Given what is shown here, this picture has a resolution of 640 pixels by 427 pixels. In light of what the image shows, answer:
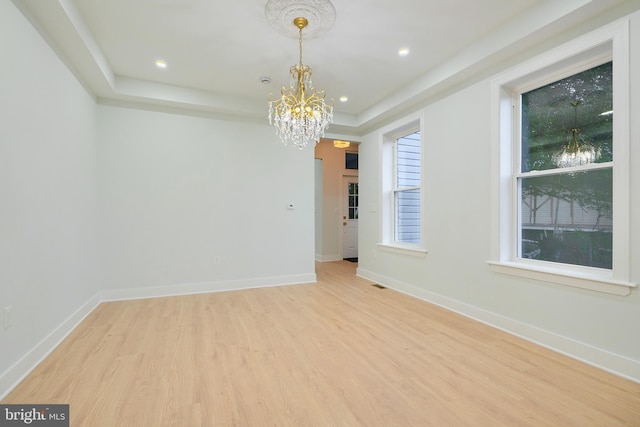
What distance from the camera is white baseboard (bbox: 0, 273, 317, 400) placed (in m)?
2.05

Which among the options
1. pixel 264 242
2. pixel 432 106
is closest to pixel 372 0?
pixel 432 106

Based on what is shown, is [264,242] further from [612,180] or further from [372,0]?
[612,180]

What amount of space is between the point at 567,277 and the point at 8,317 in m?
→ 4.08

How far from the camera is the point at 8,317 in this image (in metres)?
1.99

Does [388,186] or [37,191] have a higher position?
[388,186]

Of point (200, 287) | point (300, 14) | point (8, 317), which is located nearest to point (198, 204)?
point (200, 287)

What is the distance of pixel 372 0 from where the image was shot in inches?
97.5

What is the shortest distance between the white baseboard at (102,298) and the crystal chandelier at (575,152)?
3686 millimetres

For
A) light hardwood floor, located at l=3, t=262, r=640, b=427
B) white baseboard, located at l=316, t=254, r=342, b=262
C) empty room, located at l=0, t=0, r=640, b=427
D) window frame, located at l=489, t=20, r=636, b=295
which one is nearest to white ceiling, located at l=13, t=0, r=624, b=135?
empty room, located at l=0, t=0, r=640, b=427

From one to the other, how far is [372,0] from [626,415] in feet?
10.7

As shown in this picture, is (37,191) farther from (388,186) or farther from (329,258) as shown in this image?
(329,258)

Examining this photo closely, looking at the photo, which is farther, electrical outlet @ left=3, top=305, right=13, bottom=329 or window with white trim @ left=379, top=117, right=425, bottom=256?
window with white trim @ left=379, top=117, right=425, bottom=256

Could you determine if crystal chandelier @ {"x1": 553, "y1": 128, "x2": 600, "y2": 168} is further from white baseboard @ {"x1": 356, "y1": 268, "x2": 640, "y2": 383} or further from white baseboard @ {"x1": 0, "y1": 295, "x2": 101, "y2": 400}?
white baseboard @ {"x1": 0, "y1": 295, "x2": 101, "y2": 400}

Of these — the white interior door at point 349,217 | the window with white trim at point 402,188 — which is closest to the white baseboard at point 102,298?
the window with white trim at point 402,188
